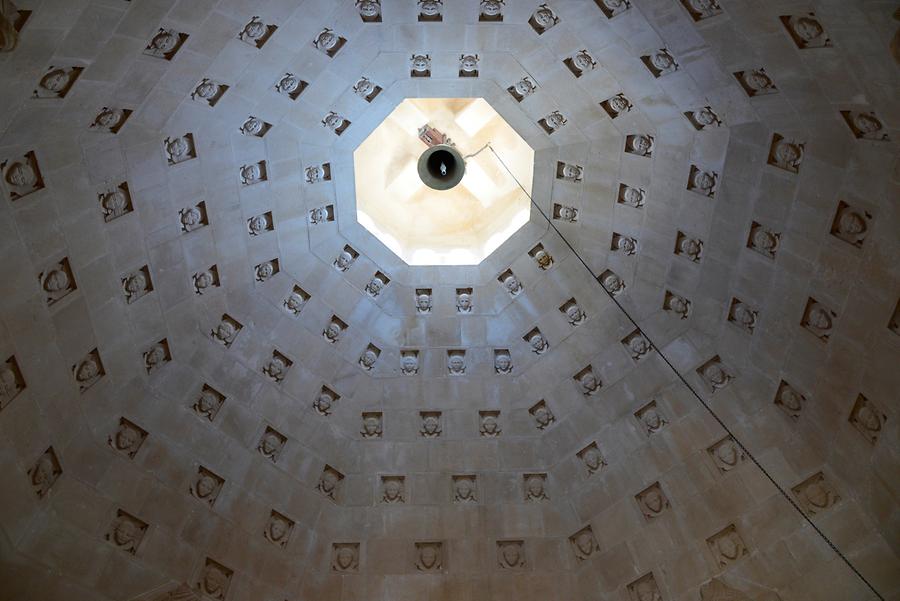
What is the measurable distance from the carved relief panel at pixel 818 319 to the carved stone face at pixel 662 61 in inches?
171

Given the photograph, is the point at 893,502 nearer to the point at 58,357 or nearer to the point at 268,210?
the point at 268,210

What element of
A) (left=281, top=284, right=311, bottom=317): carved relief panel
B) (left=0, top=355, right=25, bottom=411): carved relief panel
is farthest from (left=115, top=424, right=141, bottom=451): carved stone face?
(left=281, top=284, right=311, bottom=317): carved relief panel

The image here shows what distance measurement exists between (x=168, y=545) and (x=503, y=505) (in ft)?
21.1

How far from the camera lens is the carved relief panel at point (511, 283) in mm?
18000

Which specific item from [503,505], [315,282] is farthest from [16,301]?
[503,505]

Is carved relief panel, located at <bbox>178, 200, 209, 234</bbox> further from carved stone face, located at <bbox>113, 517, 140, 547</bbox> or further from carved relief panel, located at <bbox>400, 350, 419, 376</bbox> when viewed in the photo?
carved relief panel, located at <bbox>400, 350, 419, 376</bbox>

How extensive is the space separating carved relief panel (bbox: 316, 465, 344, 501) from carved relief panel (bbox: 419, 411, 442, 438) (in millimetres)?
1927

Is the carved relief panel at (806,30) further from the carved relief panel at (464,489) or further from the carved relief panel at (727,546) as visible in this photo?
the carved relief panel at (464,489)

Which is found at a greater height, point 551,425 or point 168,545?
point 551,425

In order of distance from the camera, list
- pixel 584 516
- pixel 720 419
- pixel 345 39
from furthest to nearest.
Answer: pixel 584 516, pixel 720 419, pixel 345 39

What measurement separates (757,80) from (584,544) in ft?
29.7

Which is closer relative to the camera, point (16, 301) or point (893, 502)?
point (16, 301)

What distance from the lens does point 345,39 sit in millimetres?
14070

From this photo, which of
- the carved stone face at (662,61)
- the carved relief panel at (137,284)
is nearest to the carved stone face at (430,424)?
the carved relief panel at (137,284)
